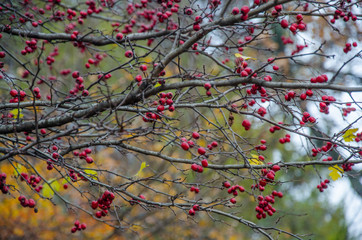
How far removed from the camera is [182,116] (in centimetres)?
863

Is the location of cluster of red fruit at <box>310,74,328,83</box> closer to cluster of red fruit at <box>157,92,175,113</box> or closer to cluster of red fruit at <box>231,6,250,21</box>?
cluster of red fruit at <box>231,6,250,21</box>

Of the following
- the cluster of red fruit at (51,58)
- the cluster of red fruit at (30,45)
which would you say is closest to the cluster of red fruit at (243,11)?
the cluster of red fruit at (30,45)

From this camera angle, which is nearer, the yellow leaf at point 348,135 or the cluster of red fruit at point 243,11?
the yellow leaf at point 348,135

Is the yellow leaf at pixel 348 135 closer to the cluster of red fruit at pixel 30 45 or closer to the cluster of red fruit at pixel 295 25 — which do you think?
the cluster of red fruit at pixel 295 25

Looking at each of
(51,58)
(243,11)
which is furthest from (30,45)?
(243,11)

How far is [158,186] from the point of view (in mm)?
8547

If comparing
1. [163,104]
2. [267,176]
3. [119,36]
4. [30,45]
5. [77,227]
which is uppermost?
[30,45]

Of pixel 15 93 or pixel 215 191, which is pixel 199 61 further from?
pixel 15 93

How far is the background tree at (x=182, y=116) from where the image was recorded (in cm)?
303

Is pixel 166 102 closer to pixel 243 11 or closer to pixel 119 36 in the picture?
pixel 243 11

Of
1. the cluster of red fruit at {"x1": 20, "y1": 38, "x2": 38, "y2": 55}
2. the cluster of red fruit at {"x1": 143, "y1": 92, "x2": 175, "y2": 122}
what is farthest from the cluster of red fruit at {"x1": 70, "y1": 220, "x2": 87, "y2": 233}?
the cluster of red fruit at {"x1": 20, "y1": 38, "x2": 38, "y2": 55}

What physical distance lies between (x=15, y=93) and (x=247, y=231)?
709cm

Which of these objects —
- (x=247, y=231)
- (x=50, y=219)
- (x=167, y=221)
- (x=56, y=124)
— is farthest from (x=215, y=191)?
(x=56, y=124)

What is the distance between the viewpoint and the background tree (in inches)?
119
